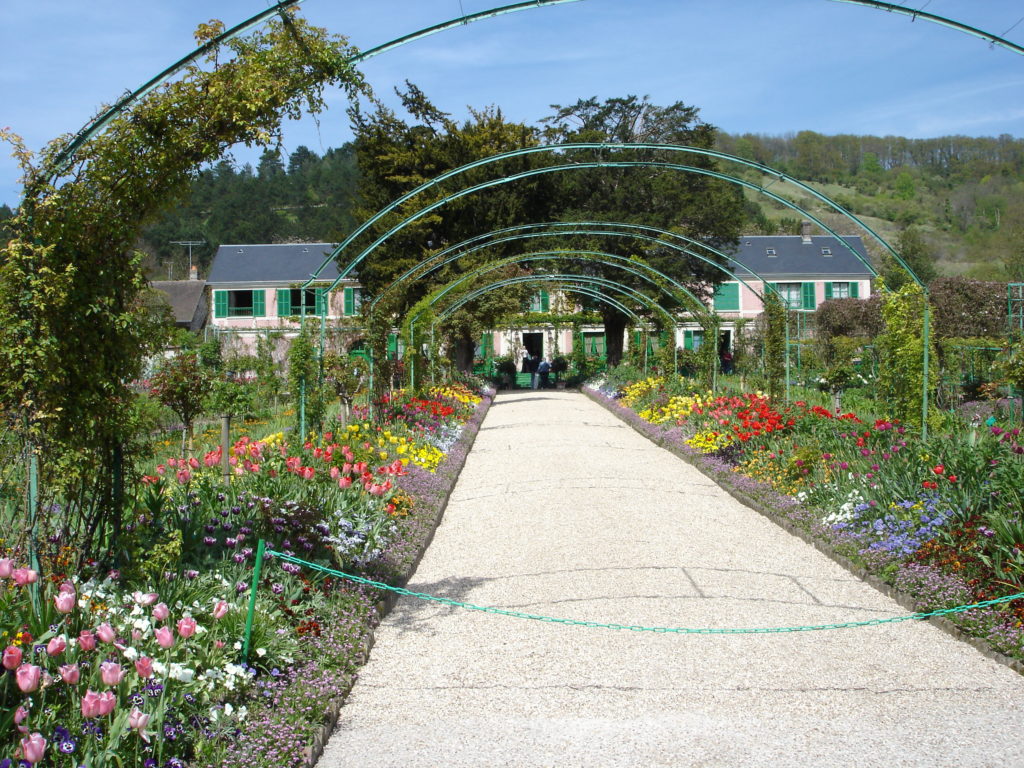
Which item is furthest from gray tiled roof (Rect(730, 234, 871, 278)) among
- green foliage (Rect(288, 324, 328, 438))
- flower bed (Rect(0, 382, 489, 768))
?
flower bed (Rect(0, 382, 489, 768))

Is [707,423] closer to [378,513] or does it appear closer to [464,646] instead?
[378,513]

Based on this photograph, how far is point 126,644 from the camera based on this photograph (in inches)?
143

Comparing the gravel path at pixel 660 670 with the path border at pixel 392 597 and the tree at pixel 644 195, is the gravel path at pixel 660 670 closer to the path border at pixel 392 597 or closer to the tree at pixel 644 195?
the path border at pixel 392 597

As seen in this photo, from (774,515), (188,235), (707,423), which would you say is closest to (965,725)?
(774,515)

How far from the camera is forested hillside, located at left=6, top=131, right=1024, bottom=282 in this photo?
5444cm

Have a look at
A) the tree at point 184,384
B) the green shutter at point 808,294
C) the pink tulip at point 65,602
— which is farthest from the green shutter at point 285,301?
the pink tulip at point 65,602

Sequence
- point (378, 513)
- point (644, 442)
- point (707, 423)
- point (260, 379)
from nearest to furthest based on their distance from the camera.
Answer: point (378, 513)
point (707, 423)
point (644, 442)
point (260, 379)

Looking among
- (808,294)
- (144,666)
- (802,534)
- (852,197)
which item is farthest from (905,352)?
(852,197)

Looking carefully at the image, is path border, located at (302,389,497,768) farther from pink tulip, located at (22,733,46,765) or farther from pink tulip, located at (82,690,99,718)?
pink tulip, located at (22,733,46,765)

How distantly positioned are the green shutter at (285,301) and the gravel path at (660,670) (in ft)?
111

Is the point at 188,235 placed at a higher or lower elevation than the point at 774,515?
higher

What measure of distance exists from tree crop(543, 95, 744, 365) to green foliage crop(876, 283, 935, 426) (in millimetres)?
18469

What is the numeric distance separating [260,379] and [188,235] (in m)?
45.4

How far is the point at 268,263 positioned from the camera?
43312 mm
